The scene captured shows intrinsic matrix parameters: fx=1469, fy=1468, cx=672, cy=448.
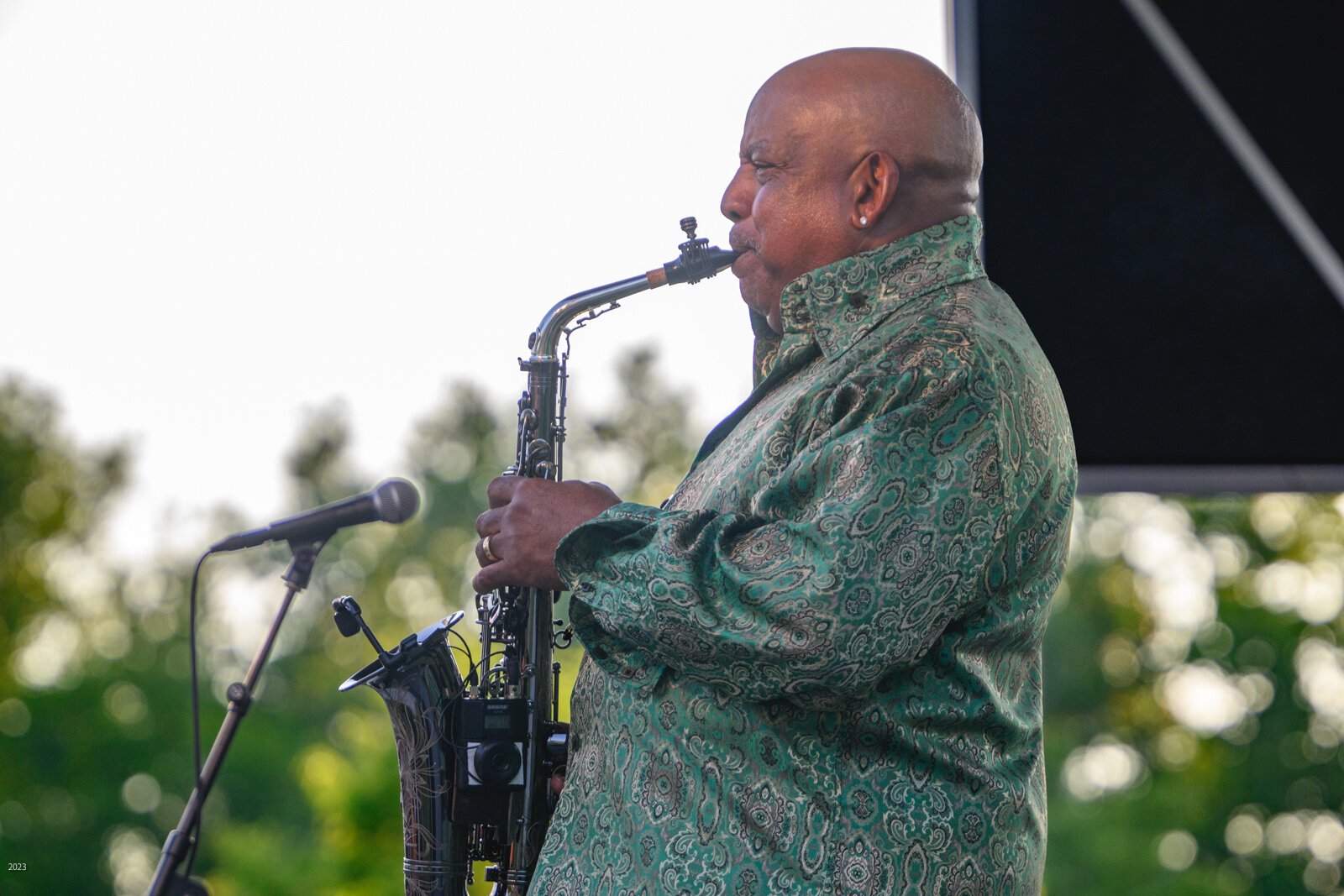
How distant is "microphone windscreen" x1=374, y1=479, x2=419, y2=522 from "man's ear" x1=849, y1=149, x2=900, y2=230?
90 cm

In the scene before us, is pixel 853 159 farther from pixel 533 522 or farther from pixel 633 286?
pixel 633 286

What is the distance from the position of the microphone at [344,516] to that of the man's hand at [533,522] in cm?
38

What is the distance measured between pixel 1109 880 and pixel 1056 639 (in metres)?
3.40

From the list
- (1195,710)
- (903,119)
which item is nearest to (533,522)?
(903,119)

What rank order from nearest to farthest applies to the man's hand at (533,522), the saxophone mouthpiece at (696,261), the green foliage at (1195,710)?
the man's hand at (533,522) → the saxophone mouthpiece at (696,261) → the green foliage at (1195,710)

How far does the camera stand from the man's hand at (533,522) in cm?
210

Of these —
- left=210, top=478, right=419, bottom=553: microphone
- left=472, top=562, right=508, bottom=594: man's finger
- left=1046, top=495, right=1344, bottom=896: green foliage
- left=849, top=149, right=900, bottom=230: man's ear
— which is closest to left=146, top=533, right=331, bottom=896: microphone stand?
left=210, top=478, right=419, bottom=553: microphone

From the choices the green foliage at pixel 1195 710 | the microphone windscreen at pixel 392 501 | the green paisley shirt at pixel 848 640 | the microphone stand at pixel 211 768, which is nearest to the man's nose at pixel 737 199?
the green paisley shirt at pixel 848 640

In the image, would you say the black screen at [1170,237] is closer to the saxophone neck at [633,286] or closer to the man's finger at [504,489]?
the saxophone neck at [633,286]

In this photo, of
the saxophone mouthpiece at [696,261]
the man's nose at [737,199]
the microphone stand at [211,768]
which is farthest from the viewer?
the saxophone mouthpiece at [696,261]

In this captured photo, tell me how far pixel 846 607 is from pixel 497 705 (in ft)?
3.52

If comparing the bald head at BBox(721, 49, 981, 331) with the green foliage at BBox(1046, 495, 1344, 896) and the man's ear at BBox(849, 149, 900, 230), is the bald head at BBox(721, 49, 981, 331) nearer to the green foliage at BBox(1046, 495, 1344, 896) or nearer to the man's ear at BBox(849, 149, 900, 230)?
the man's ear at BBox(849, 149, 900, 230)

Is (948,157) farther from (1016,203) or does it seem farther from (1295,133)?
(1295,133)

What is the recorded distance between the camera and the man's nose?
88.1 inches
